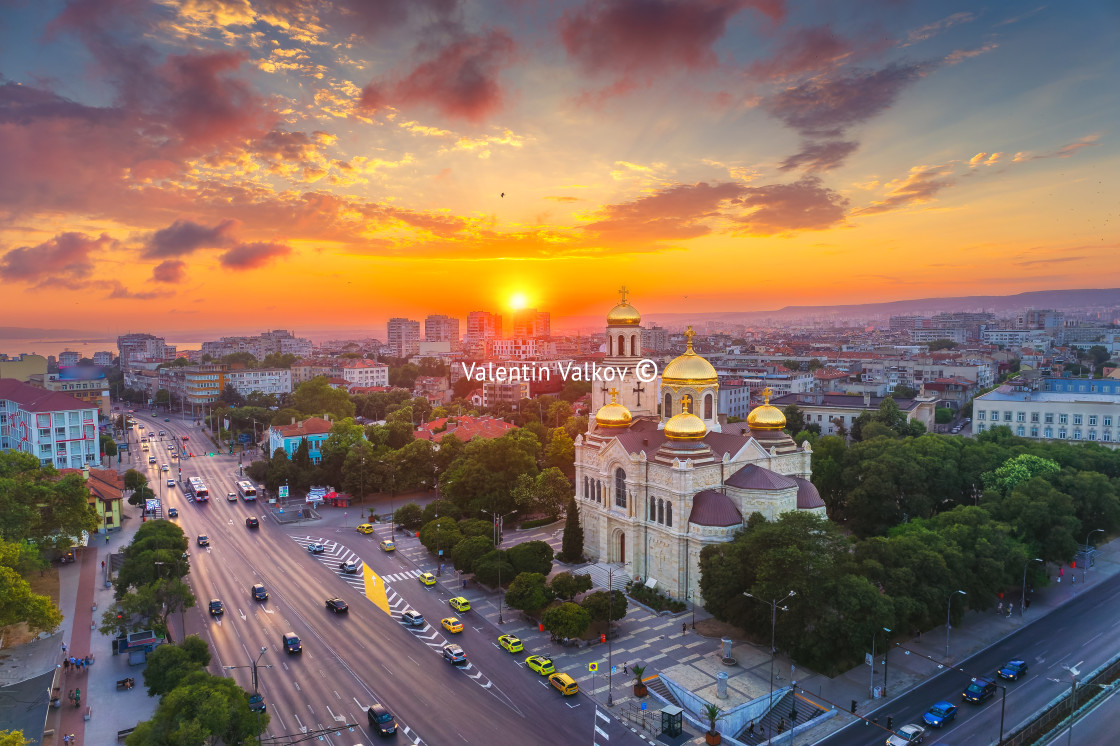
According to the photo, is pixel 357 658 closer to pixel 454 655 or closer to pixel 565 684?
pixel 454 655

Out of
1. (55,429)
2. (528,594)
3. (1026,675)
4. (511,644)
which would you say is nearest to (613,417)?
(528,594)

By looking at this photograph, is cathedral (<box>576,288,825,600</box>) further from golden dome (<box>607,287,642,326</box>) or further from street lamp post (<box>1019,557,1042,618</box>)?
street lamp post (<box>1019,557,1042,618</box>)

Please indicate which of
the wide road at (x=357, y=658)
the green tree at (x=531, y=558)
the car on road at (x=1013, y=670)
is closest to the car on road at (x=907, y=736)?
the car on road at (x=1013, y=670)

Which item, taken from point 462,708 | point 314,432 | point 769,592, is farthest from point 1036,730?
point 314,432

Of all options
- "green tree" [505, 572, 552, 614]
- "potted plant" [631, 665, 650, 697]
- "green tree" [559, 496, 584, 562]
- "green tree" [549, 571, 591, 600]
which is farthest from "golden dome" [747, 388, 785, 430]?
"potted plant" [631, 665, 650, 697]

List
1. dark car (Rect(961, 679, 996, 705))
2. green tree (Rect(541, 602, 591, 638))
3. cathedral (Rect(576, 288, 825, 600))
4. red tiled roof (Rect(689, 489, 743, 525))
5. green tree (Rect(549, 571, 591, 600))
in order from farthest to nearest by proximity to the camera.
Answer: cathedral (Rect(576, 288, 825, 600))
red tiled roof (Rect(689, 489, 743, 525))
green tree (Rect(549, 571, 591, 600))
green tree (Rect(541, 602, 591, 638))
dark car (Rect(961, 679, 996, 705))

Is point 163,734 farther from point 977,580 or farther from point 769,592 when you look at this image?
point 977,580

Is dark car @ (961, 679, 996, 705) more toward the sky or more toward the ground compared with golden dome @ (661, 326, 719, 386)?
more toward the ground
